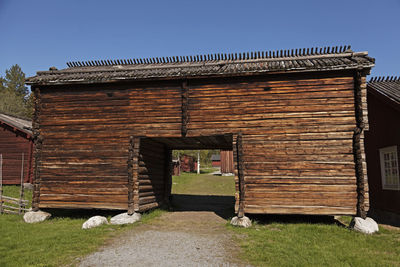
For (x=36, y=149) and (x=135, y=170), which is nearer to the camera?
(x=135, y=170)

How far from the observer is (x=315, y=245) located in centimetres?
748

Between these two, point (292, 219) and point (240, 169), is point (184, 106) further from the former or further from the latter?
point (292, 219)

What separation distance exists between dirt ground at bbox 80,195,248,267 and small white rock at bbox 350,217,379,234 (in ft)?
13.6

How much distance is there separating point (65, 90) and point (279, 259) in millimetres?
10381

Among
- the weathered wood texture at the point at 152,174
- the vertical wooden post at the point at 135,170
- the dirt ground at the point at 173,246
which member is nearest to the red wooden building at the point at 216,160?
the weathered wood texture at the point at 152,174

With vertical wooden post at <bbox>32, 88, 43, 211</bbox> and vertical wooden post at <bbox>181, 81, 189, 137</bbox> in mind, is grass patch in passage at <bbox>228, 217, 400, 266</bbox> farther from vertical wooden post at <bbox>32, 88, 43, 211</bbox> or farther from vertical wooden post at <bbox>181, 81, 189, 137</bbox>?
vertical wooden post at <bbox>32, 88, 43, 211</bbox>

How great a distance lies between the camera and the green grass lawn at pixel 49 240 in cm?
657

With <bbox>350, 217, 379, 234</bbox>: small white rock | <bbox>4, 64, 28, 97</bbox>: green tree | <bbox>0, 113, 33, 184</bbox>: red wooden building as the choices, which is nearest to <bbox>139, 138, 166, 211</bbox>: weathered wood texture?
<bbox>350, 217, 379, 234</bbox>: small white rock

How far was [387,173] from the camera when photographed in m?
11.6

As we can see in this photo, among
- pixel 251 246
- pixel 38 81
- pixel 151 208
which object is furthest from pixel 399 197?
pixel 38 81

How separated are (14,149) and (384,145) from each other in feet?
78.1

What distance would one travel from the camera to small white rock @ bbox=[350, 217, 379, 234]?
28.9 feet

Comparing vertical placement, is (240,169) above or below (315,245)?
above

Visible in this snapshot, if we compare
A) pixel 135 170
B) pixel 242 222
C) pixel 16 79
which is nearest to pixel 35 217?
pixel 135 170
